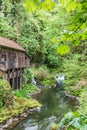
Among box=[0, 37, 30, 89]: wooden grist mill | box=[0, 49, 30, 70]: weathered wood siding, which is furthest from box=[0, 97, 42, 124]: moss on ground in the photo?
box=[0, 49, 30, 70]: weathered wood siding

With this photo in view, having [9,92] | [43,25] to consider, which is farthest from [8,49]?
[43,25]

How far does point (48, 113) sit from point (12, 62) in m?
8.72

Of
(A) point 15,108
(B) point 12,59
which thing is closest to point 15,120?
(A) point 15,108

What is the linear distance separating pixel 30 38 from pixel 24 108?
18.1m

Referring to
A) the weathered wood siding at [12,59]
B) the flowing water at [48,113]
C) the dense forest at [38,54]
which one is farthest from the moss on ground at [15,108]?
the weathered wood siding at [12,59]

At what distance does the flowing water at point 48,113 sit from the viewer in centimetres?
1530

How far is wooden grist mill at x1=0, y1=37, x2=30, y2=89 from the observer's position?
2268 centimetres

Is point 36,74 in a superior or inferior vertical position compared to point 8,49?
inferior

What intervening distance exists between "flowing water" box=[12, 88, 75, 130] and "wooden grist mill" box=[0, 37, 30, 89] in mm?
3686

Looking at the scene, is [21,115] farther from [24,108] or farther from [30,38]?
[30,38]

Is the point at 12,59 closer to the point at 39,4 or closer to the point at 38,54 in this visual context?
the point at 38,54

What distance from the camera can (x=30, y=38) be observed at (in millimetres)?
34844

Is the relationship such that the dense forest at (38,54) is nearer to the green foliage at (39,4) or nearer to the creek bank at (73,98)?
the creek bank at (73,98)

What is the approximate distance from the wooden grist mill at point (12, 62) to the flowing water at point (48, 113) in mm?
3686
